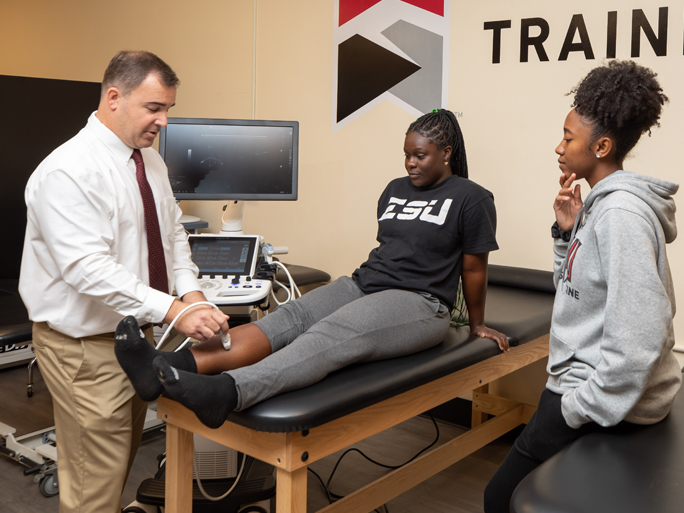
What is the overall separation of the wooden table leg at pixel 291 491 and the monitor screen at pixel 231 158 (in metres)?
1.26

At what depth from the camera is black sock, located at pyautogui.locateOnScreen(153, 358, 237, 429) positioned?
1170 mm

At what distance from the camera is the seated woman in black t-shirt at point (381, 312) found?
123 centimetres

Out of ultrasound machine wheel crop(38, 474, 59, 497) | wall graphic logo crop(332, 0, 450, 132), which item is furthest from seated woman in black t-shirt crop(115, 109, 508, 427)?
ultrasound machine wheel crop(38, 474, 59, 497)

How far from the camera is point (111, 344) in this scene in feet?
4.85

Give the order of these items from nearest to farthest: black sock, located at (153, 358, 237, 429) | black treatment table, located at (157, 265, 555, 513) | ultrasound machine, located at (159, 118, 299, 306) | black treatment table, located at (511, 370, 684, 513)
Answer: black treatment table, located at (511, 370, 684, 513), black sock, located at (153, 358, 237, 429), black treatment table, located at (157, 265, 555, 513), ultrasound machine, located at (159, 118, 299, 306)

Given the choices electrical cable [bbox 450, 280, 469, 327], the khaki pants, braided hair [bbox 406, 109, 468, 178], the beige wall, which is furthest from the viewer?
the beige wall

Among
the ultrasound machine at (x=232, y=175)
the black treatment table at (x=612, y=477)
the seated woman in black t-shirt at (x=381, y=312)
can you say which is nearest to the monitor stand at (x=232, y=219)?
the ultrasound machine at (x=232, y=175)

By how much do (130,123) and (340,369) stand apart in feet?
2.51

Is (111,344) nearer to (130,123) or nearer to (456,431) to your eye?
(130,123)

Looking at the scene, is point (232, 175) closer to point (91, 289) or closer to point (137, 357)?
point (91, 289)

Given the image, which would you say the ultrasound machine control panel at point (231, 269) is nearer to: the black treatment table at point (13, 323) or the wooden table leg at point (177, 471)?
the wooden table leg at point (177, 471)

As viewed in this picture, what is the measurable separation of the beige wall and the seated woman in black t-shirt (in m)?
0.70

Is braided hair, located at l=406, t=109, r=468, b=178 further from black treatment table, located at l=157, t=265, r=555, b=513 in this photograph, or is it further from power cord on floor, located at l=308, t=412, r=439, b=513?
power cord on floor, located at l=308, t=412, r=439, b=513

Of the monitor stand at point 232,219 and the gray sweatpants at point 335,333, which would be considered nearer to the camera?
the gray sweatpants at point 335,333
